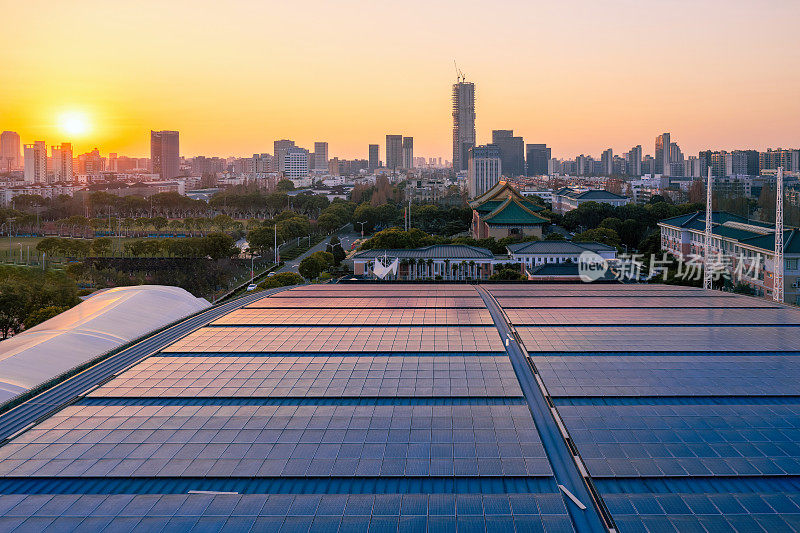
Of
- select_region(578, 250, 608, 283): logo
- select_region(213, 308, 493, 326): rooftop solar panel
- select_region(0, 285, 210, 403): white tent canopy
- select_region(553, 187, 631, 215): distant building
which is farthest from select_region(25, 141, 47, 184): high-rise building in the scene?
select_region(213, 308, 493, 326): rooftop solar panel

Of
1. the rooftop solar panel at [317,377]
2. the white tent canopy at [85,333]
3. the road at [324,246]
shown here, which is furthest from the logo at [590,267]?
the road at [324,246]

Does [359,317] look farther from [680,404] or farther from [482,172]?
[482,172]

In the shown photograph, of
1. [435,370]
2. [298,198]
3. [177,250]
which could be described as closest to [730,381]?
[435,370]

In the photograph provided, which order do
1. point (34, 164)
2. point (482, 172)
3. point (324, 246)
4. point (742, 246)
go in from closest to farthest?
point (742, 246)
point (324, 246)
point (482, 172)
point (34, 164)

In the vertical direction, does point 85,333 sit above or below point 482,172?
below

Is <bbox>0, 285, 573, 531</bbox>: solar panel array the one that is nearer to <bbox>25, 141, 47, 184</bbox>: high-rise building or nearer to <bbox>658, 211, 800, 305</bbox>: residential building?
<bbox>658, 211, 800, 305</bbox>: residential building

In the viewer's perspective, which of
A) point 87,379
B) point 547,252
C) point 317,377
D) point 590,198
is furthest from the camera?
point 590,198

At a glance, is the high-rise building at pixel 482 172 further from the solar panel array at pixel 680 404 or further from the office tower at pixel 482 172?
the solar panel array at pixel 680 404

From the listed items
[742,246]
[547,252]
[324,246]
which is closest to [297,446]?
[547,252]

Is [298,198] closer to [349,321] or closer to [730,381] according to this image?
[349,321]
